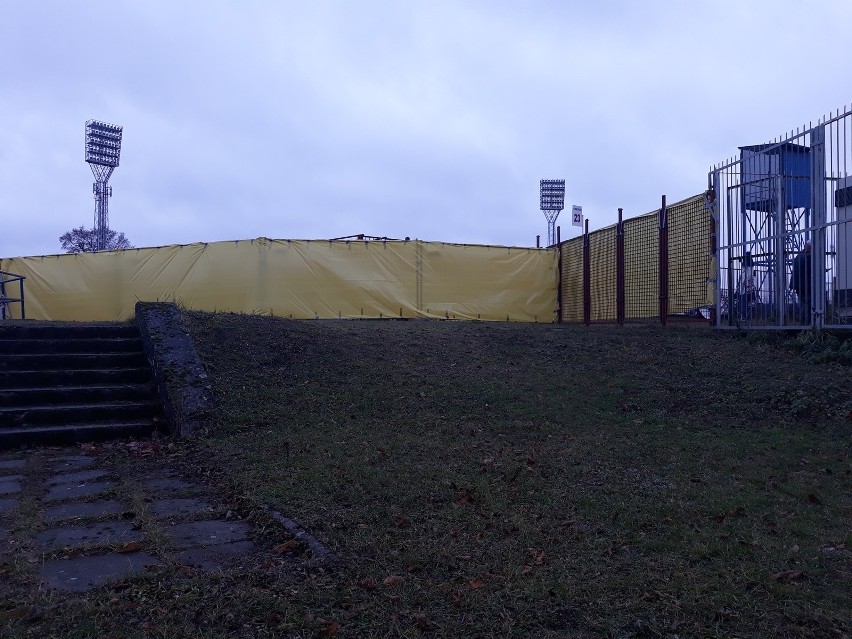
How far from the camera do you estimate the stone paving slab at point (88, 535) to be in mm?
4160

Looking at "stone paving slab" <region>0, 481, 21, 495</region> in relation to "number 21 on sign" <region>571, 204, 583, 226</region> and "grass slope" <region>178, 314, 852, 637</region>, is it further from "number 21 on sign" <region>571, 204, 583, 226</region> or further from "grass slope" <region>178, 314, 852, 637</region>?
"number 21 on sign" <region>571, 204, 583, 226</region>

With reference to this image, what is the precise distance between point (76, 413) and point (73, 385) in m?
0.77

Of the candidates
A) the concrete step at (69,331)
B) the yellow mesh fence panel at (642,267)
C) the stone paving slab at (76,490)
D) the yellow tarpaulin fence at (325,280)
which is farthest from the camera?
the yellow tarpaulin fence at (325,280)

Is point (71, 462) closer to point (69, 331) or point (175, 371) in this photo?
point (175, 371)

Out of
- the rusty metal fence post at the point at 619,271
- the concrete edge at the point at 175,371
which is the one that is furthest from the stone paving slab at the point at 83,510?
the rusty metal fence post at the point at 619,271

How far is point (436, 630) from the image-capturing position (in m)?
3.09

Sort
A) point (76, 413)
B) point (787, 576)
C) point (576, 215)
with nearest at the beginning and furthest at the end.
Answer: point (787, 576), point (76, 413), point (576, 215)

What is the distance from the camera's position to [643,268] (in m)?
13.3

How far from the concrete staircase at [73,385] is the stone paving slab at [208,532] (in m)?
3.26

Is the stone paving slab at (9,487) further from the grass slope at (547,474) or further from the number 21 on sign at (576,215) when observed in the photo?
the number 21 on sign at (576,215)

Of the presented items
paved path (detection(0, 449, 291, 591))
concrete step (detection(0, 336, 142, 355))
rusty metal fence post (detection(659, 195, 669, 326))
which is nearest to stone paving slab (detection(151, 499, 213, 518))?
paved path (detection(0, 449, 291, 591))

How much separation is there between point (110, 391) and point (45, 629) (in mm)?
5407

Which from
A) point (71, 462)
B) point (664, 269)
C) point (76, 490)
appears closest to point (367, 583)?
point (76, 490)

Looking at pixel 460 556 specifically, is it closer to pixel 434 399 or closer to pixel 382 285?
pixel 434 399
